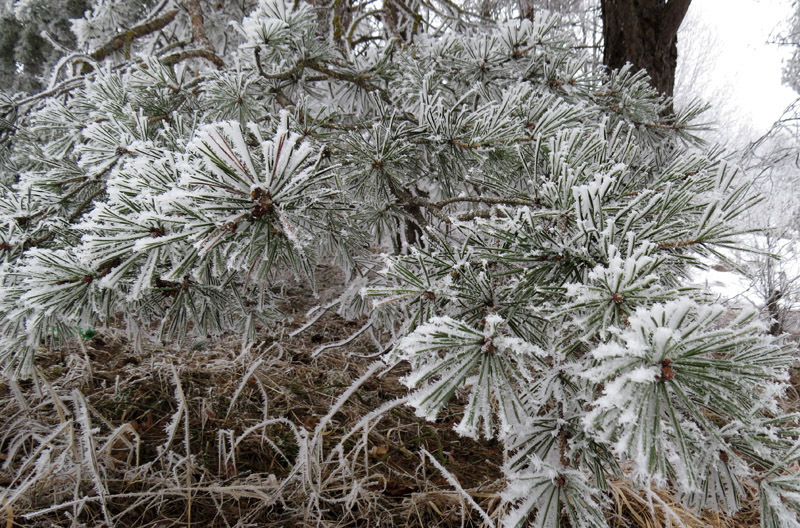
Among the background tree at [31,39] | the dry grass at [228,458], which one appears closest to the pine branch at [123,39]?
the dry grass at [228,458]

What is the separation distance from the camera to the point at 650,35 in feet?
6.48

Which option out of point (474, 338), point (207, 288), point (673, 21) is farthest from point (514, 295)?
point (673, 21)

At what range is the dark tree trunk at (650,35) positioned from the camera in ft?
6.44

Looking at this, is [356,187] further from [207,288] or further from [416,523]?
[416,523]

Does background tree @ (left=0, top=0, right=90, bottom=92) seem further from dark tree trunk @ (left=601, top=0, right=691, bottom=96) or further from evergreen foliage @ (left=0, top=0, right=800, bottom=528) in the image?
dark tree trunk @ (left=601, top=0, right=691, bottom=96)

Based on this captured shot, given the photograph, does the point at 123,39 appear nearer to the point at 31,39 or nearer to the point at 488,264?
the point at 488,264

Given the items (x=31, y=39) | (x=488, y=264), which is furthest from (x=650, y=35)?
(x=31, y=39)

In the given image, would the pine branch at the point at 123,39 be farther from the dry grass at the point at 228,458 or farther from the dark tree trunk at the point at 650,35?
the dark tree trunk at the point at 650,35

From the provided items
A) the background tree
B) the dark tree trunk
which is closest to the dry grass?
the dark tree trunk

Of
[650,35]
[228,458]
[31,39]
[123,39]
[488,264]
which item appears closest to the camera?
[488,264]

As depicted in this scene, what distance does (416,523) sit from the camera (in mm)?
1094

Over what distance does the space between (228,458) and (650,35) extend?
240 centimetres

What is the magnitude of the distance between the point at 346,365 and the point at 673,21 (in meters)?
2.15

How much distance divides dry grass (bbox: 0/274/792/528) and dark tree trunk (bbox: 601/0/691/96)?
1.78 m
